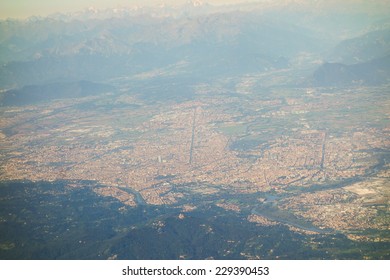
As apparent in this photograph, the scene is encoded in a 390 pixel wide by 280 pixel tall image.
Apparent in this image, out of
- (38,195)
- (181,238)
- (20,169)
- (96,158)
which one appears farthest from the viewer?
(96,158)

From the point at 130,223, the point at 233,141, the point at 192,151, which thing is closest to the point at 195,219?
the point at 130,223

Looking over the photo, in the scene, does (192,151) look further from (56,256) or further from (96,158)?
(56,256)

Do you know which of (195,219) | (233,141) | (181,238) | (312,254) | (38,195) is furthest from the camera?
(233,141)

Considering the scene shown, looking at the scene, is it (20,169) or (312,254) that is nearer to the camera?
(312,254)

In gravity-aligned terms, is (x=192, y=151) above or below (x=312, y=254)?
below

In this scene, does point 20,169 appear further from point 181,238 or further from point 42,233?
point 181,238

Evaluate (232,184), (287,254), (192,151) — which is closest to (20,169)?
(192,151)

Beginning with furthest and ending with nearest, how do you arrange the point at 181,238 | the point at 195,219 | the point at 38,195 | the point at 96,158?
the point at 96,158 → the point at 38,195 → the point at 195,219 → the point at 181,238

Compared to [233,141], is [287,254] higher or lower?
higher

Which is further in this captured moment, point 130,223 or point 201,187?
point 201,187
